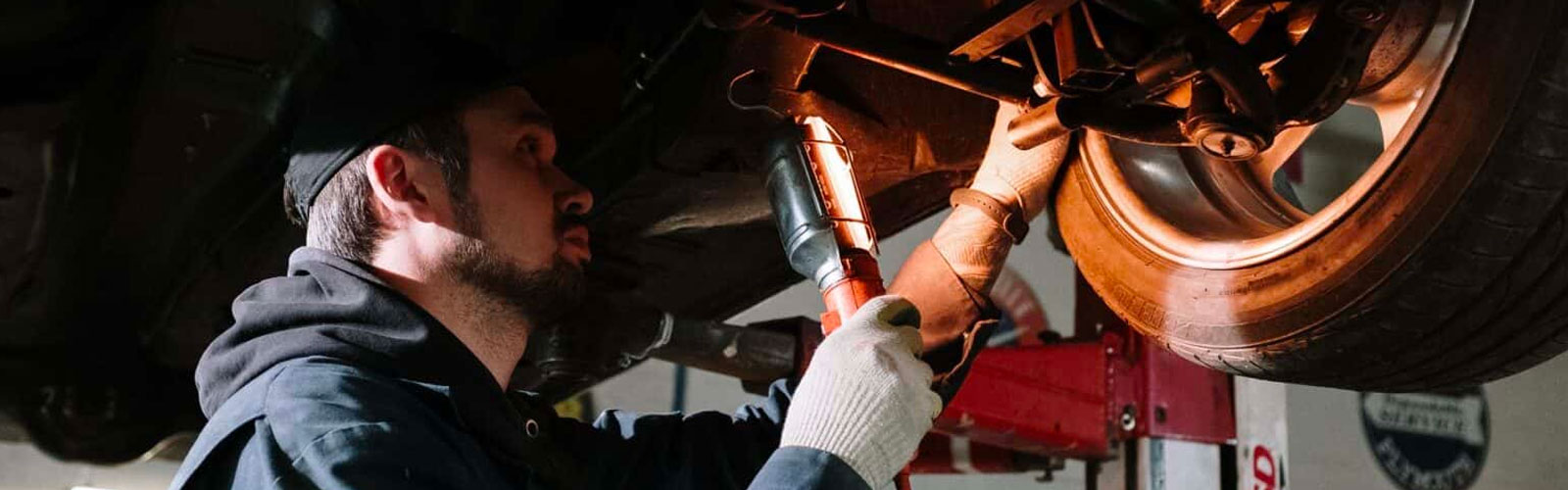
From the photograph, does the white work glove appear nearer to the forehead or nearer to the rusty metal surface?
the rusty metal surface

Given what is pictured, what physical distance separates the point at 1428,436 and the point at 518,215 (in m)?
3.76

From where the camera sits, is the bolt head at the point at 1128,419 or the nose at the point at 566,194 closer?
the nose at the point at 566,194

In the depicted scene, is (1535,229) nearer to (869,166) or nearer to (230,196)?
(869,166)

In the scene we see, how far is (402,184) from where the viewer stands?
1098 mm

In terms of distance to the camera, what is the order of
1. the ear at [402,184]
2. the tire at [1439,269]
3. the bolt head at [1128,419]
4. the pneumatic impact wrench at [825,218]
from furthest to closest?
the bolt head at [1128,419], the ear at [402,184], the pneumatic impact wrench at [825,218], the tire at [1439,269]

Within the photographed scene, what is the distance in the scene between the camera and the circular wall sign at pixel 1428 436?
4.08m

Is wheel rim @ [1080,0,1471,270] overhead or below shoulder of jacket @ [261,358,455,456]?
overhead

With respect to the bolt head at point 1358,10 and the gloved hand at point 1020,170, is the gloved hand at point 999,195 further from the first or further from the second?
the bolt head at point 1358,10

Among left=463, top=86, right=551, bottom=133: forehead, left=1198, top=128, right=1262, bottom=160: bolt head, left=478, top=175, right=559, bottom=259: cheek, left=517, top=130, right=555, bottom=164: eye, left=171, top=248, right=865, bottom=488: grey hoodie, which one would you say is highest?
left=463, top=86, right=551, bottom=133: forehead

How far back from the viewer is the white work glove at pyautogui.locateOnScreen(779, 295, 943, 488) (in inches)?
32.8

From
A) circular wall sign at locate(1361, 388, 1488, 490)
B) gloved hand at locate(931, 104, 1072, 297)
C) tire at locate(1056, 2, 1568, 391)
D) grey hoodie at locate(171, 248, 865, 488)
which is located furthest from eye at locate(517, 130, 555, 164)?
circular wall sign at locate(1361, 388, 1488, 490)

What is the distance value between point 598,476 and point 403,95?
333 millimetres

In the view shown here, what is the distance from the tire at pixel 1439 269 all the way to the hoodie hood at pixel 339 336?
20.4 inches

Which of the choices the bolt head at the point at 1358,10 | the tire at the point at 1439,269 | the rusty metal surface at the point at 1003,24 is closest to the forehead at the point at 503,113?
the rusty metal surface at the point at 1003,24
